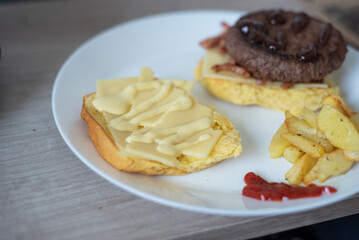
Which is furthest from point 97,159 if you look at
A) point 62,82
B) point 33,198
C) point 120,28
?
point 120,28

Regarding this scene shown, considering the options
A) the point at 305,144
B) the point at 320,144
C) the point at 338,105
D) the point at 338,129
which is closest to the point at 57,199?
the point at 305,144

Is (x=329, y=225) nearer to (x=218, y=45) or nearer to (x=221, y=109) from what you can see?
(x=221, y=109)

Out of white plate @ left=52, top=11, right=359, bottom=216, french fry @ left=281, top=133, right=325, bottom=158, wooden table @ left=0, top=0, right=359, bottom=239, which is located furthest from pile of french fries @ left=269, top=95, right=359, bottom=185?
wooden table @ left=0, top=0, right=359, bottom=239

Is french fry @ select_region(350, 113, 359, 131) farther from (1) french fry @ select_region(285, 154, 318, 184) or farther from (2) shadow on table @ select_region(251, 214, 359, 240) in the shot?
(2) shadow on table @ select_region(251, 214, 359, 240)

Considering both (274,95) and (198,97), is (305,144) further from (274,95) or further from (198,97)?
(198,97)

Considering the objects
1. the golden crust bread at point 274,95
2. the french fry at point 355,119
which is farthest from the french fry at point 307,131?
the golden crust bread at point 274,95

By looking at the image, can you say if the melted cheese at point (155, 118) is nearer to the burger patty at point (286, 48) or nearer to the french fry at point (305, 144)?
the french fry at point (305, 144)
